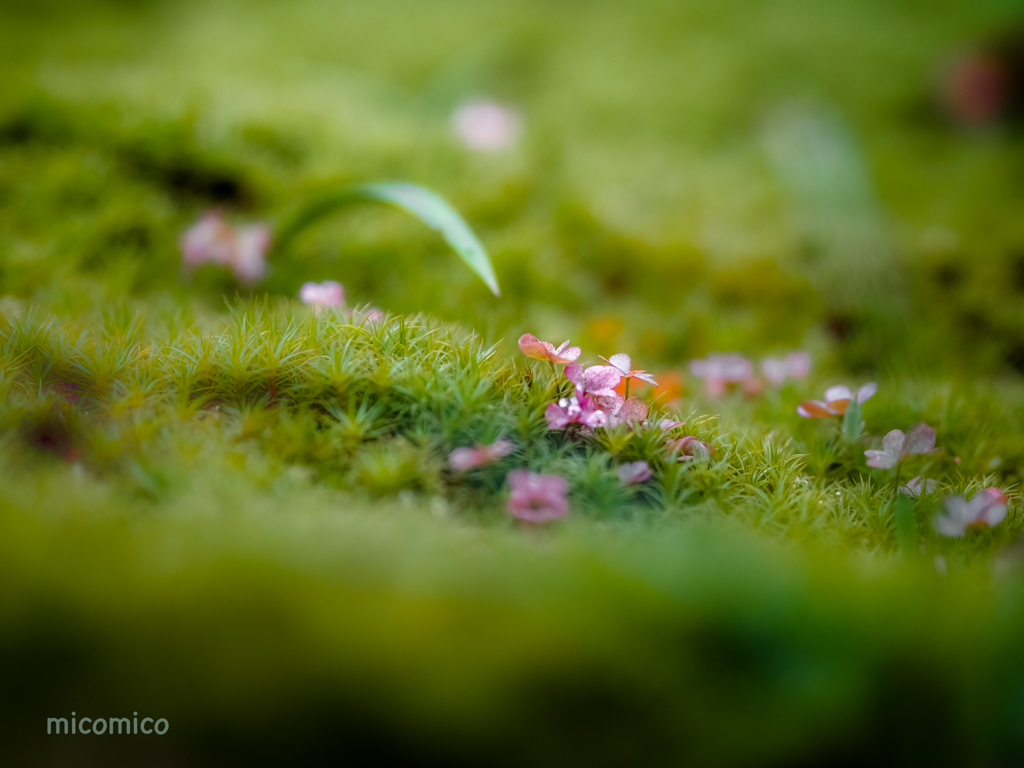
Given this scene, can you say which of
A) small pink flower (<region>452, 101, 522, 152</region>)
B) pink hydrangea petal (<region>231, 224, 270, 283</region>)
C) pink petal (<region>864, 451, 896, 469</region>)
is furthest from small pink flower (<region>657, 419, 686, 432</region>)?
small pink flower (<region>452, 101, 522, 152</region>)

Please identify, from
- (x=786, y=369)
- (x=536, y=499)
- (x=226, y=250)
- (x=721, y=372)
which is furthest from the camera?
(x=226, y=250)

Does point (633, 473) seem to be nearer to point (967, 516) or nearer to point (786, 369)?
point (967, 516)

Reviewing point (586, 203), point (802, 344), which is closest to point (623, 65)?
point (586, 203)

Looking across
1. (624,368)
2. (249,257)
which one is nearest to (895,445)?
(624,368)

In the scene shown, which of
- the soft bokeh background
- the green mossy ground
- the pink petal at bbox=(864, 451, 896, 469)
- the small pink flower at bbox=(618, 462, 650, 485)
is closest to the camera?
the green mossy ground

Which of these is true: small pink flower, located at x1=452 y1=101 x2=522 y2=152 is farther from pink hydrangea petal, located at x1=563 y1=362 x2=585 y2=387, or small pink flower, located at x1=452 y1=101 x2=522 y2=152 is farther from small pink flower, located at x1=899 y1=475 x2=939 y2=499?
small pink flower, located at x1=899 y1=475 x2=939 y2=499

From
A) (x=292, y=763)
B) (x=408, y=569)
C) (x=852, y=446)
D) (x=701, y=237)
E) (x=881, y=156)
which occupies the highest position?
(x=881, y=156)

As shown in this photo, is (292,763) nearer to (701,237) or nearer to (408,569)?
(408,569)
